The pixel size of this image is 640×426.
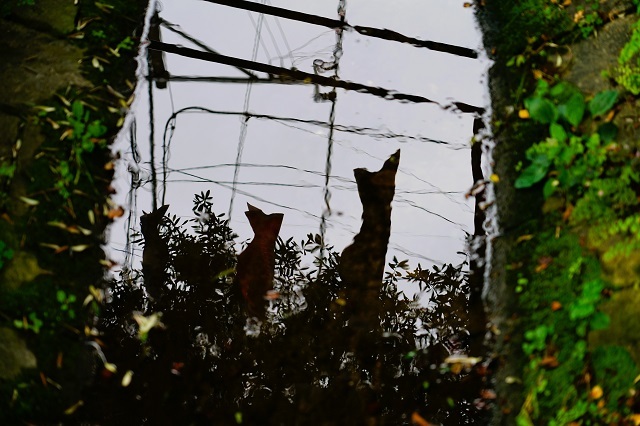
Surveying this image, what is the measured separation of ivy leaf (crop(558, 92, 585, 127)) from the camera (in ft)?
4.91

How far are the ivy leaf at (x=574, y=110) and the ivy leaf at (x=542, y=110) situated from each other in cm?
3

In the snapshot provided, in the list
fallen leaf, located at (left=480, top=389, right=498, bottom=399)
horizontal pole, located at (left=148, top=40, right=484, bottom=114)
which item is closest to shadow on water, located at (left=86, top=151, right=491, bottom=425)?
horizontal pole, located at (left=148, top=40, right=484, bottom=114)

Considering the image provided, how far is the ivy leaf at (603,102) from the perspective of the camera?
149cm

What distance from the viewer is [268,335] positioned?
4.71 m

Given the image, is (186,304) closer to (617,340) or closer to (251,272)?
(251,272)

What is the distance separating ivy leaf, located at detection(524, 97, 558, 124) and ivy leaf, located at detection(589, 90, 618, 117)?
106 millimetres

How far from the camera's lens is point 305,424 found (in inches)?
114

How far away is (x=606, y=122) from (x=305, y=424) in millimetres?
2284

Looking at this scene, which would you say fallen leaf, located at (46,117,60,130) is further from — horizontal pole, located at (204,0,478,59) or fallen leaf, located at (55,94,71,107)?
horizontal pole, located at (204,0,478,59)

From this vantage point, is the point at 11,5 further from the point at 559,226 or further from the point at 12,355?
the point at 559,226

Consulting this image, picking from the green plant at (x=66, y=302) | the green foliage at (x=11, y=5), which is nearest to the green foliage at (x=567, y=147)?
the green plant at (x=66, y=302)

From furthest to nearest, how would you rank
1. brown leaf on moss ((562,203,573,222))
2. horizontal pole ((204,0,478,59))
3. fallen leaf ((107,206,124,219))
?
horizontal pole ((204,0,478,59)) → fallen leaf ((107,206,124,219)) → brown leaf on moss ((562,203,573,222))

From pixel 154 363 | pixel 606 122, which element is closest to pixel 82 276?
pixel 606 122

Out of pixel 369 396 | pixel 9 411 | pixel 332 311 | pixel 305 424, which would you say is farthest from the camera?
pixel 332 311
